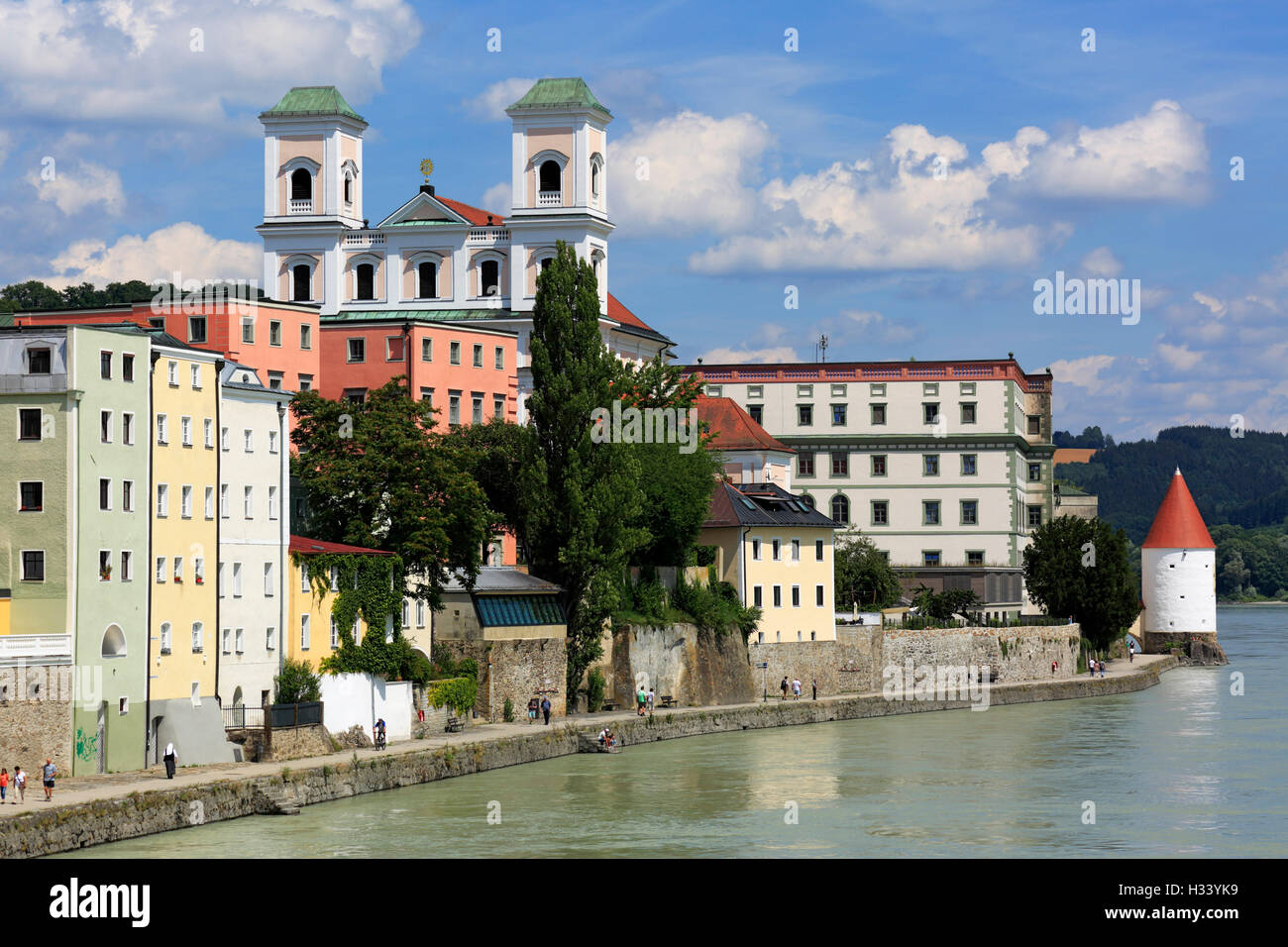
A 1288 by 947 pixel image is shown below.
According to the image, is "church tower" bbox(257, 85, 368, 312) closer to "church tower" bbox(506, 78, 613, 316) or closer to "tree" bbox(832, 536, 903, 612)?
"church tower" bbox(506, 78, 613, 316)

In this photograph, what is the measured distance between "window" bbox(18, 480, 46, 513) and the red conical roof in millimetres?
77151

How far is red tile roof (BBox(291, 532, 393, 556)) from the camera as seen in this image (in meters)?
54.4

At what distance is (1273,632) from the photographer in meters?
167

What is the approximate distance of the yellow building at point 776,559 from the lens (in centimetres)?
7756

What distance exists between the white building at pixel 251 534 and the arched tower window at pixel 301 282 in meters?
33.8

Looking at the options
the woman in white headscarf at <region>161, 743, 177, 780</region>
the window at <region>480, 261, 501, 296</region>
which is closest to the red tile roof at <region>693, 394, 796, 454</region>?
the window at <region>480, 261, 501, 296</region>

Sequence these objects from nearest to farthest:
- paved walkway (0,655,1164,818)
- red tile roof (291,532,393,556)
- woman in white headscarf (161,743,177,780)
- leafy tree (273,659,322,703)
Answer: paved walkway (0,655,1164,818), woman in white headscarf (161,743,177,780), leafy tree (273,659,322,703), red tile roof (291,532,393,556)

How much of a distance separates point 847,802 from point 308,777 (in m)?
13.2

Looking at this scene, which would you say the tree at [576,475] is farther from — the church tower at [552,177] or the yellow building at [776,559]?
the church tower at [552,177]

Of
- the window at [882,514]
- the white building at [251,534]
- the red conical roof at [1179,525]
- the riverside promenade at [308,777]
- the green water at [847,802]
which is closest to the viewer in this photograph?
the riverside promenade at [308,777]

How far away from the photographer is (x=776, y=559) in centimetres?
7931

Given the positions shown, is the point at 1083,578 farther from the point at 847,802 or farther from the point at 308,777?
the point at 308,777

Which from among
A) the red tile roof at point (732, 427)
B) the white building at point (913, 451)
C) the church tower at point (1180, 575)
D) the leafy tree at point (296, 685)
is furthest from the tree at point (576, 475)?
the church tower at point (1180, 575)

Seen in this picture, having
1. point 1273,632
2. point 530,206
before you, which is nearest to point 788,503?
point 530,206
